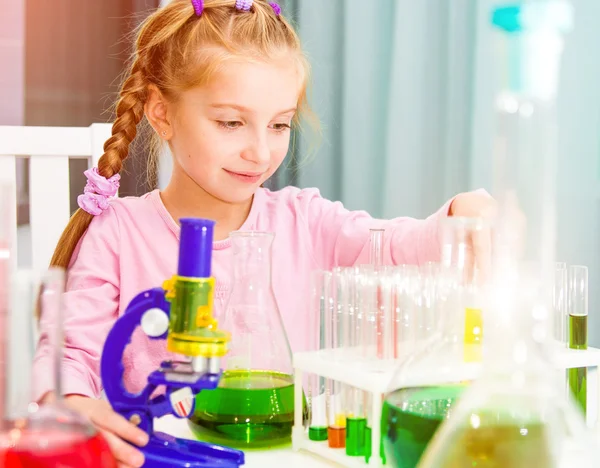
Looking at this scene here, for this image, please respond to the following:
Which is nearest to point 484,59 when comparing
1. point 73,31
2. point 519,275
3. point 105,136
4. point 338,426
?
point 105,136

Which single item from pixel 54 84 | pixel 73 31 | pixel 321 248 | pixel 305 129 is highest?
pixel 73 31

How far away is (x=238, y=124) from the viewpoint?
106 centimetres

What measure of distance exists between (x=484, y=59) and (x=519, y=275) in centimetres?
123

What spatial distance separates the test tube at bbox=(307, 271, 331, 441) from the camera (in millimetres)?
648

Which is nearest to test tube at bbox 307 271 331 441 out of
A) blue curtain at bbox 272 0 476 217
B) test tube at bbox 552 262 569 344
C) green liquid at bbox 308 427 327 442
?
green liquid at bbox 308 427 327 442

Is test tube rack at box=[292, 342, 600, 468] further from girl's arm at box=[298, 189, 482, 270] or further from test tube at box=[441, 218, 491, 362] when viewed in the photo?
girl's arm at box=[298, 189, 482, 270]

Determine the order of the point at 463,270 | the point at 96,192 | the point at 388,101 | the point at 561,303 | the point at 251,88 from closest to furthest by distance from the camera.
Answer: the point at 463,270, the point at 561,303, the point at 251,88, the point at 96,192, the point at 388,101

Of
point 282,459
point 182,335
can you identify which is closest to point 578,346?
point 282,459

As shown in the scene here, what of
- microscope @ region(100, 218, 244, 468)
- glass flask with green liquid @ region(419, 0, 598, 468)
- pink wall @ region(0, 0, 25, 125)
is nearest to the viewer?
glass flask with green liquid @ region(419, 0, 598, 468)

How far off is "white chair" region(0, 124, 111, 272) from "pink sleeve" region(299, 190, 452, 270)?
0.35 m

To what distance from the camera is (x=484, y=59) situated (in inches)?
61.2

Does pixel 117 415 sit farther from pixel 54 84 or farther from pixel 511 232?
pixel 54 84

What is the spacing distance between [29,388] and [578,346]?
47 cm

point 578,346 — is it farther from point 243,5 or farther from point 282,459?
point 243,5
